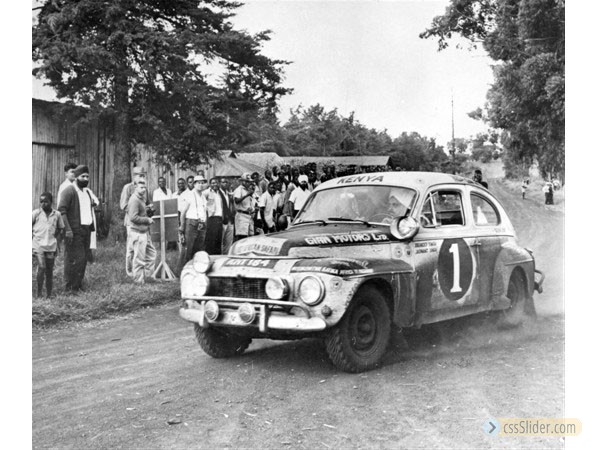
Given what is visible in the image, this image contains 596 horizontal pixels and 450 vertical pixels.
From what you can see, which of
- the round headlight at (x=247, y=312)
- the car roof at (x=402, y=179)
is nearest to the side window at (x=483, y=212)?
the car roof at (x=402, y=179)

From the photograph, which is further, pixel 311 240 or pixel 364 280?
pixel 311 240

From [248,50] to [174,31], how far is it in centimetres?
109

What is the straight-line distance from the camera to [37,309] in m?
6.24

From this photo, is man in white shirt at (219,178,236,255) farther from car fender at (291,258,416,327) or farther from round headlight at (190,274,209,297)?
car fender at (291,258,416,327)

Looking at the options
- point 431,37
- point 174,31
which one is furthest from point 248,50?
point 431,37

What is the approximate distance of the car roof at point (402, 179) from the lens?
5980mm

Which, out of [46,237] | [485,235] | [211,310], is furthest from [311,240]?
[46,237]

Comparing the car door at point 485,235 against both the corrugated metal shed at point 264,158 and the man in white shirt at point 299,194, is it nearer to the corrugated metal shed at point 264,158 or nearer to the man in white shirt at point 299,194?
the man in white shirt at point 299,194

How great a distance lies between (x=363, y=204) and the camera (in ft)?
19.5

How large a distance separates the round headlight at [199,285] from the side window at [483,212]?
2775 millimetres

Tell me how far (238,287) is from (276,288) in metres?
0.45

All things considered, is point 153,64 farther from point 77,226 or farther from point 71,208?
point 77,226
